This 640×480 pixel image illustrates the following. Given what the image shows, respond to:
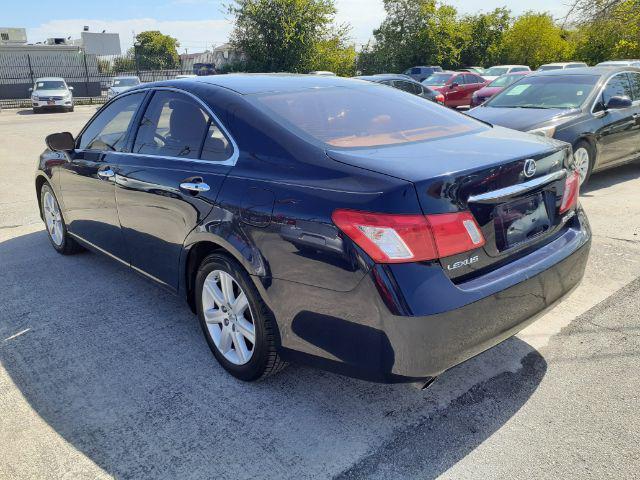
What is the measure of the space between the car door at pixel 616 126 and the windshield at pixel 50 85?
25600 millimetres

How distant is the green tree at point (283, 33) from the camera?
28.3 metres

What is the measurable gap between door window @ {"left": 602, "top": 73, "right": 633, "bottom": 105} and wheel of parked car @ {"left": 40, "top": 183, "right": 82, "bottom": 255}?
21.5 ft

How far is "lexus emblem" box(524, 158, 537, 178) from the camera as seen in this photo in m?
2.60

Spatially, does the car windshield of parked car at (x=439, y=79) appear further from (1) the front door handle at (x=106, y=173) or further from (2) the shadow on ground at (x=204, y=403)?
(2) the shadow on ground at (x=204, y=403)

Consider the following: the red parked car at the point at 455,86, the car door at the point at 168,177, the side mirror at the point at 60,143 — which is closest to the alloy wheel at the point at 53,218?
the side mirror at the point at 60,143

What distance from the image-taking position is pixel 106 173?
3.95m

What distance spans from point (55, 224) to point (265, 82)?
117 inches

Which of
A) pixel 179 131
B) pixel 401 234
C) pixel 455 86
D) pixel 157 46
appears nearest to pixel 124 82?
pixel 455 86

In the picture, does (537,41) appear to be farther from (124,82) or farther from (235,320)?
(235,320)

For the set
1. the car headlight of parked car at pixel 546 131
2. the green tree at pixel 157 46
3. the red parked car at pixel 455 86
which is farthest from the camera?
the green tree at pixel 157 46

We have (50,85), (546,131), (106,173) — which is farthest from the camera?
(50,85)

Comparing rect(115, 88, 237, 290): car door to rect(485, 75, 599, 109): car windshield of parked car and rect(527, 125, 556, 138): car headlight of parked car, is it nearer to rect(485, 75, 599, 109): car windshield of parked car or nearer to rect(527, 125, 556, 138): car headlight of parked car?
rect(527, 125, 556, 138): car headlight of parked car

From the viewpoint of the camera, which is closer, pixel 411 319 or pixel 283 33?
pixel 411 319

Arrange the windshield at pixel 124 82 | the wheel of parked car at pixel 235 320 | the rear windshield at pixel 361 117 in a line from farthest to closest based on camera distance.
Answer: the windshield at pixel 124 82 → the rear windshield at pixel 361 117 → the wheel of parked car at pixel 235 320
